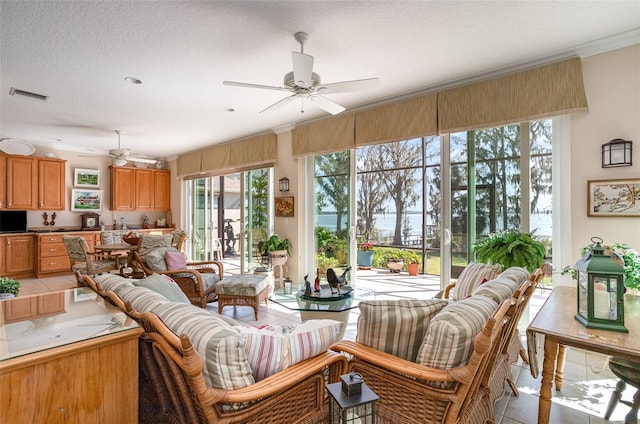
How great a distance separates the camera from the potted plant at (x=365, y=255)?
6961mm

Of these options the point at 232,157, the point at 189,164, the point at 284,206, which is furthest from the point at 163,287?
the point at 189,164

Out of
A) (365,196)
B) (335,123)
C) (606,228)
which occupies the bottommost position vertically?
(606,228)

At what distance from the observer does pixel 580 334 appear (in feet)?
5.12

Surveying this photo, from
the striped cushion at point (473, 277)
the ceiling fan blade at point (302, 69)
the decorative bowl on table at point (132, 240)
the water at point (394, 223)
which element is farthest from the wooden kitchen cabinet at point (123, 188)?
the striped cushion at point (473, 277)

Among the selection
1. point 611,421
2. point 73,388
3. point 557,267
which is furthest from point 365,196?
point 73,388

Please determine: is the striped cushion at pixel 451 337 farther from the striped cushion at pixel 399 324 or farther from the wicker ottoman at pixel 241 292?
the wicker ottoman at pixel 241 292

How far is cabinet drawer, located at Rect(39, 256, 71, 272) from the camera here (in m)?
6.34

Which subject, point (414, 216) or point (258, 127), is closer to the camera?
point (258, 127)

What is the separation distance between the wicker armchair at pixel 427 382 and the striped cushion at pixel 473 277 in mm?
1202

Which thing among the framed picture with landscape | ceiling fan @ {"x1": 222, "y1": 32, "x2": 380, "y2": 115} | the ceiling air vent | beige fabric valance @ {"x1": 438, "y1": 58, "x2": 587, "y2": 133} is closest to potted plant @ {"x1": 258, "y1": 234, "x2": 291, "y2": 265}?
ceiling fan @ {"x1": 222, "y1": 32, "x2": 380, "y2": 115}

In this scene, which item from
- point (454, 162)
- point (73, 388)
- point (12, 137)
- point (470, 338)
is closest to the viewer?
point (73, 388)

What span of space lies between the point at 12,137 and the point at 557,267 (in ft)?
28.6

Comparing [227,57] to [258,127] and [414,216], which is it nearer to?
[258,127]

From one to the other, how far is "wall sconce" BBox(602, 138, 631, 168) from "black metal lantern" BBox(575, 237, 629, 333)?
1536mm
